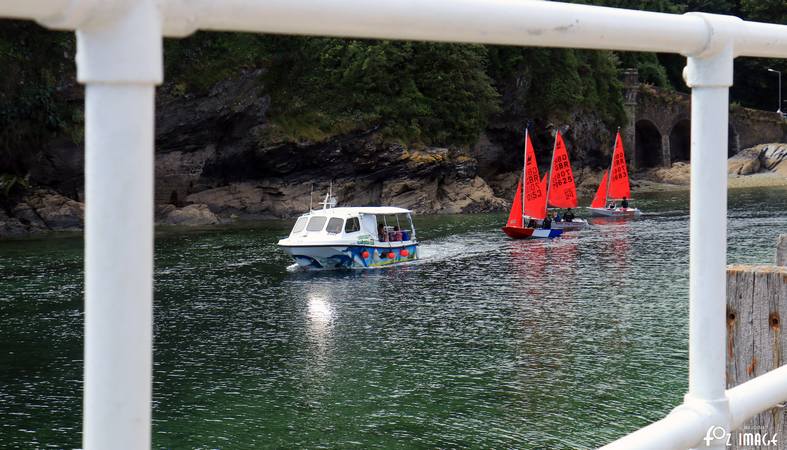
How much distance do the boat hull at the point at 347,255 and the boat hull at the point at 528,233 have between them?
6.63 meters

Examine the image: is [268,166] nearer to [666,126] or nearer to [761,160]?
[666,126]

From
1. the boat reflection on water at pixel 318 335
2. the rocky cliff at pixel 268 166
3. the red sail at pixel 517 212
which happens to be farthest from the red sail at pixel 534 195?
the boat reflection on water at pixel 318 335

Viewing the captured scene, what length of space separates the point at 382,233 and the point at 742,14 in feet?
163

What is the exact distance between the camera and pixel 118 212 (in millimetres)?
1164

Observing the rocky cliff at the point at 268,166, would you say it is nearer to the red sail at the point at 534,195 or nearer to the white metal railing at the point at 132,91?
the red sail at the point at 534,195

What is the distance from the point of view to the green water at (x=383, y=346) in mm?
15273

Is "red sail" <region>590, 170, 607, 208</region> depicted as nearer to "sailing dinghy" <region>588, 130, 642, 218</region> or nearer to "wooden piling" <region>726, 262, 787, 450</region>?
"sailing dinghy" <region>588, 130, 642, 218</region>

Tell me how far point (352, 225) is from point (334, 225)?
2.08ft

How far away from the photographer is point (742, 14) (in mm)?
74250

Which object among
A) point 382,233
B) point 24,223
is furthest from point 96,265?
point 24,223

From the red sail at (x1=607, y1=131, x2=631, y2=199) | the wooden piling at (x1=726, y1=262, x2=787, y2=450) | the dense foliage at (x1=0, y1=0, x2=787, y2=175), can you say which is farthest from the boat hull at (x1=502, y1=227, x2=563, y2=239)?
the wooden piling at (x1=726, y1=262, x2=787, y2=450)

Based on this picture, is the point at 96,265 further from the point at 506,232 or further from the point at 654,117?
the point at 654,117

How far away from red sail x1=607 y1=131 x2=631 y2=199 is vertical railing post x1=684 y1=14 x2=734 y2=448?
50915mm

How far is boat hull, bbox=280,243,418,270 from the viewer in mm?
31877
